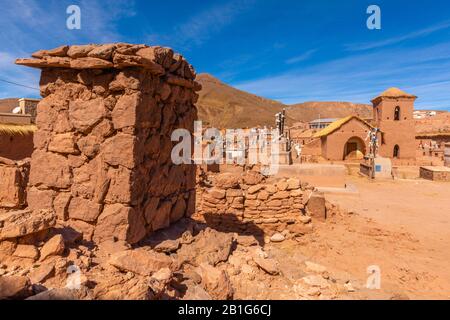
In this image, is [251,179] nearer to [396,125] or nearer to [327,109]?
[396,125]

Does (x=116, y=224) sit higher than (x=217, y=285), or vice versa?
(x=116, y=224)

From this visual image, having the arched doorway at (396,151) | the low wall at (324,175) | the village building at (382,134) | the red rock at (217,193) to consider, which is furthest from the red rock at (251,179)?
the arched doorway at (396,151)

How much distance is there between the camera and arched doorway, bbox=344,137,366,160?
105ft

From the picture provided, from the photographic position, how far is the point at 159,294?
246 cm

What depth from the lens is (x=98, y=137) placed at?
3.53m

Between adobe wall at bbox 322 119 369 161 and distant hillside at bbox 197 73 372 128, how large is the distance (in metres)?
47.1

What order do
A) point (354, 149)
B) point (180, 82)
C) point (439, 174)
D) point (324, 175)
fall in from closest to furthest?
point (180, 82), point (324, 175), point (439, 174), point (354, 149)

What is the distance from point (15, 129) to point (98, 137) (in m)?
12.9

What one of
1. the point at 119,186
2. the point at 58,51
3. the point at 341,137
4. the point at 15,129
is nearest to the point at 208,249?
the point at 119,186

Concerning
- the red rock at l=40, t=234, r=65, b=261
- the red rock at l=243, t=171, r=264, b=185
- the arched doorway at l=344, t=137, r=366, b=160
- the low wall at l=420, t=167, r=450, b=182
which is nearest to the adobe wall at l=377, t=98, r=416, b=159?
the arched doorway at l=344, t=137, r=366, b=160

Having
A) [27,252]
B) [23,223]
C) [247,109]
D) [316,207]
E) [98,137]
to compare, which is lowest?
[316,207]

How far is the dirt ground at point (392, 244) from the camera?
562 centimetres

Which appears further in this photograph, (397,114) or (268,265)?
(397,114)
